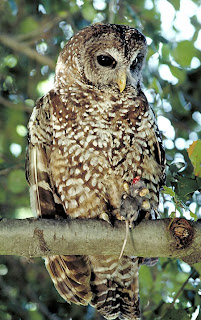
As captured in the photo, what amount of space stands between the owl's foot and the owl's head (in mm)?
641

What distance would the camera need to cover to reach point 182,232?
1.96 metres

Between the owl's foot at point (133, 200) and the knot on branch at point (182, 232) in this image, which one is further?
the owl's foot at point (133, 200)

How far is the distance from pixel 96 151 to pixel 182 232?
0.83 metres

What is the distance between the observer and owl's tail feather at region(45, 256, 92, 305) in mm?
2771

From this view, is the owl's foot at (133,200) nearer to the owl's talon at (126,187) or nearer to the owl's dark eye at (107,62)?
the owl's talon at (126,187)

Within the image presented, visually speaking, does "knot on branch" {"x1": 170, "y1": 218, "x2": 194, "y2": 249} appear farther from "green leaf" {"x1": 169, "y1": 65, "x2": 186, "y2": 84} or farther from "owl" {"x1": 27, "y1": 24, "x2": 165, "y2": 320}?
"green leaf" {"x1": 169, "y1": 65, "x2": 186, "y2": 84}

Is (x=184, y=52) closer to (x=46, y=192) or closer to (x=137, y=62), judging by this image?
(x=137, y=62)

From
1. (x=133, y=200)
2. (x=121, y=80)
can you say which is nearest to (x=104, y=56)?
(x=121, y=80)

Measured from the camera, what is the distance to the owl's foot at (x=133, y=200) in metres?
2.27

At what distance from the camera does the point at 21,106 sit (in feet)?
12.4

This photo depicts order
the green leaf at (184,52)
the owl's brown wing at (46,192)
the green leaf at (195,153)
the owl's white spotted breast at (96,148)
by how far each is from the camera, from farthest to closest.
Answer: the green leaf at (184,52) < the owl's brown wing at (46,192) < the owl's white spotted breast at (96,148) < the green leaf at (195,153)

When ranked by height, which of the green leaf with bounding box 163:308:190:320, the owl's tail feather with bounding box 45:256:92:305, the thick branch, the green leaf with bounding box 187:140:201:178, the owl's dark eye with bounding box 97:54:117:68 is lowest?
the green leaf with bounding box 163:308:190:320

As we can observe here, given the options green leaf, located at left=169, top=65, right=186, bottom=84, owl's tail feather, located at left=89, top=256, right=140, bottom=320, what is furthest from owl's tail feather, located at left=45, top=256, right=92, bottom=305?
green leaf, located at left=169, top=65, right=186, bottom=84

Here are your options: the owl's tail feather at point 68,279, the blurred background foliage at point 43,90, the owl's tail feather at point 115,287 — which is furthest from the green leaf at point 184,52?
the owl's tail feather at point 68,279
